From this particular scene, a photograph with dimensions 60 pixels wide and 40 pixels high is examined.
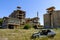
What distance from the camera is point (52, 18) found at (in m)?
45.5

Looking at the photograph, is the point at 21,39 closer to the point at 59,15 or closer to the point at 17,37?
the point at 17,37

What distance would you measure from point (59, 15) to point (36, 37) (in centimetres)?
2291

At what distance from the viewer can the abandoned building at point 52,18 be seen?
4428cm

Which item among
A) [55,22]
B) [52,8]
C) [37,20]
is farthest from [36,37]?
[37,20]

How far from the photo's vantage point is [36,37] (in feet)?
75.6

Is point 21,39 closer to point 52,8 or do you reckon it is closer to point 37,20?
point 52,8

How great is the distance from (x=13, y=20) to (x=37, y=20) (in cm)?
1489

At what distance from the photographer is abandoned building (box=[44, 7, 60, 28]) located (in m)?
44.3

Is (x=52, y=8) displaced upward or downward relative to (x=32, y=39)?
upward

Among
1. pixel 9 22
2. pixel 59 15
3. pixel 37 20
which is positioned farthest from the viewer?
pixel 37 20

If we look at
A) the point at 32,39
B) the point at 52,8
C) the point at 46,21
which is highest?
the point at 52,8

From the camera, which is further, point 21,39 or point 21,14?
point 21,14

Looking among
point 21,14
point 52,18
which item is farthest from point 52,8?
point 21,14

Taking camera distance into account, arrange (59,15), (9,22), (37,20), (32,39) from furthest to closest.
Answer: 1. (37,20)
2. (9,22)
3. (59,15)
4. (32,39)
